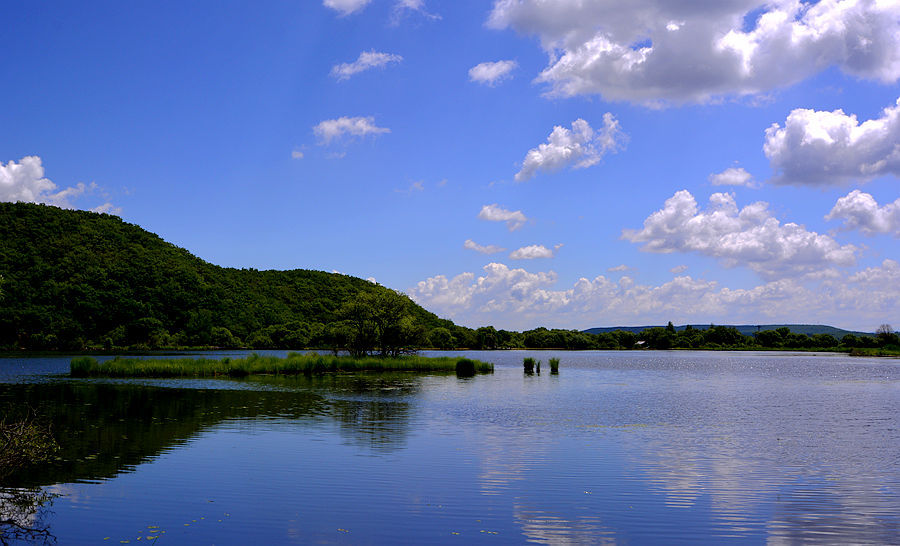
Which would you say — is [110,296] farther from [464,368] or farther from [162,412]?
[162,412]

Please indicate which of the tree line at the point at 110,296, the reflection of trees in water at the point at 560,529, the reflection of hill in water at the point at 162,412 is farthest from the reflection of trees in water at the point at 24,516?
the tree line at the point at 110,296

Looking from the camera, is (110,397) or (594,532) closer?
(594,532)

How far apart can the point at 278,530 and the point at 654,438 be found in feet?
66.4

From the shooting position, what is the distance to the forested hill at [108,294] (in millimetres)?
139000

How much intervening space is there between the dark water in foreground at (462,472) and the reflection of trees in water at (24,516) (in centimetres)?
27

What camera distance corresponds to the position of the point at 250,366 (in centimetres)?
7231

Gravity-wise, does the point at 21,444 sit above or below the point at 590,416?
above

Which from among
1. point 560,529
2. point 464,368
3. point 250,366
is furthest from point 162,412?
point 464,368

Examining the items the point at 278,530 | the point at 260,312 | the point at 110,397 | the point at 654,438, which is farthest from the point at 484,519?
the point at 260,312

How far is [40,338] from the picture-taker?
451 ft

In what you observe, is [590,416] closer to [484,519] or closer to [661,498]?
[661,498]

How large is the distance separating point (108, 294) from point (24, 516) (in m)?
154

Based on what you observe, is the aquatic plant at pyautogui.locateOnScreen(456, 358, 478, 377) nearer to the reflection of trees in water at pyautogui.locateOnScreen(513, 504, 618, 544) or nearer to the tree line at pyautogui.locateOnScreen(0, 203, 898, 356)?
the tree line at pyautogui.locateOnScreen(0, 203, 898, 356)

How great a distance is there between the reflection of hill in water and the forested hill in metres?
85.7
